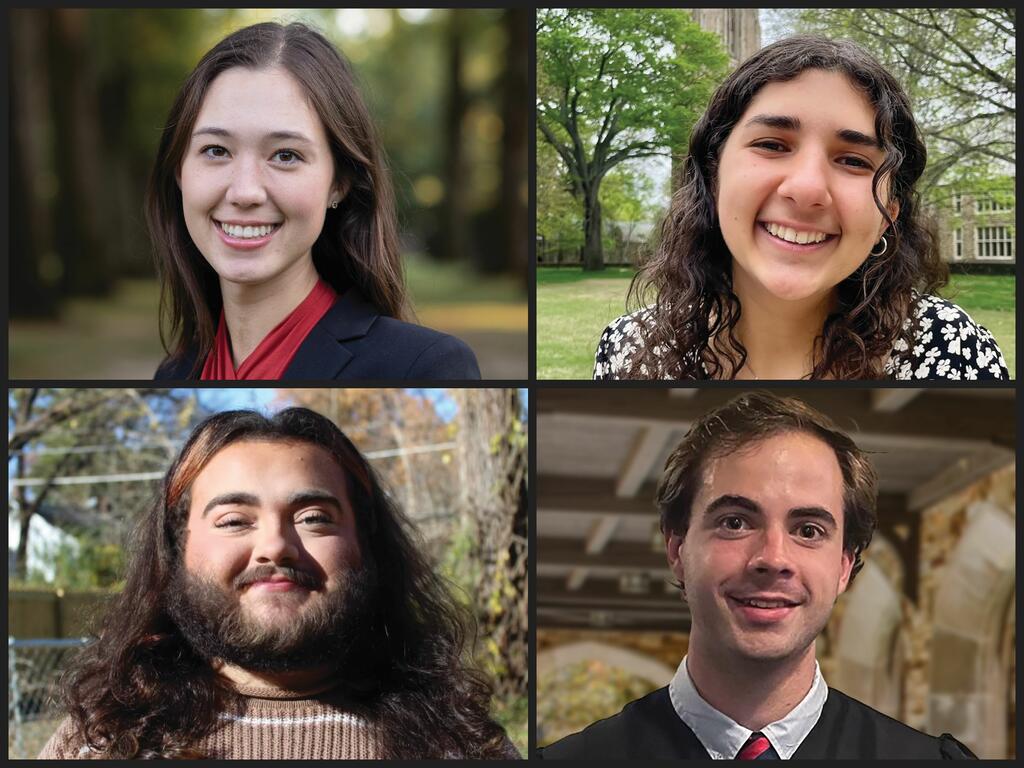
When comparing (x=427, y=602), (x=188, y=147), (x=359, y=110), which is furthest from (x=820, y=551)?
(x=188, y=147)

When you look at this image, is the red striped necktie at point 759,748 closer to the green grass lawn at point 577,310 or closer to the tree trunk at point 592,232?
the green grass lawn at point 577,310

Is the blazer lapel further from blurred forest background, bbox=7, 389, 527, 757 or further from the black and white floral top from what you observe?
the black and white floral top

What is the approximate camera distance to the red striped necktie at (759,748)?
254 centimetres

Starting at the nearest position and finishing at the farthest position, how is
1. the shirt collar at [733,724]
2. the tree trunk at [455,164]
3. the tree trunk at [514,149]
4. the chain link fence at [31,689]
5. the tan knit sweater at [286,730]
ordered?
the shirt collar at [733,724], the tan knit sweater at [286,730], the chain link fence at [31,689], the tree trunk at [514,149], the tree trunk at [455,164]

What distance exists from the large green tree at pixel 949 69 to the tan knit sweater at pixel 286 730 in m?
1.94

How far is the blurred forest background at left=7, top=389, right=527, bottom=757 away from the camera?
12.4ft

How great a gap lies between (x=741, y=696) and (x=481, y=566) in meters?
1.48

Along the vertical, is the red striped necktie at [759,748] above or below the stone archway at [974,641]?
above

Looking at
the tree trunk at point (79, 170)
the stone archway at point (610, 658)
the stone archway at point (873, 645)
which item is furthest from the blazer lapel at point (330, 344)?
the tree trunk at point (79, 170)

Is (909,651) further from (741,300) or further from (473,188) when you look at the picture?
(473,188)

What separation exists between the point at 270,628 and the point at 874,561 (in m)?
3.18

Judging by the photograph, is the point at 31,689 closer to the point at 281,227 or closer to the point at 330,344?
the point at 330,344

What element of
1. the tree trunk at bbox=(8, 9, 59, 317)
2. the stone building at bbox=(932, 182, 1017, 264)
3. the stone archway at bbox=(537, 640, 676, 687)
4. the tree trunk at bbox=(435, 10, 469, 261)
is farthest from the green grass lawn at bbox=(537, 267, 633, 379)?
the tree trunk at bbox=(8, 9, 59, 317)

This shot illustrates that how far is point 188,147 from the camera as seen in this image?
8.59 feet
